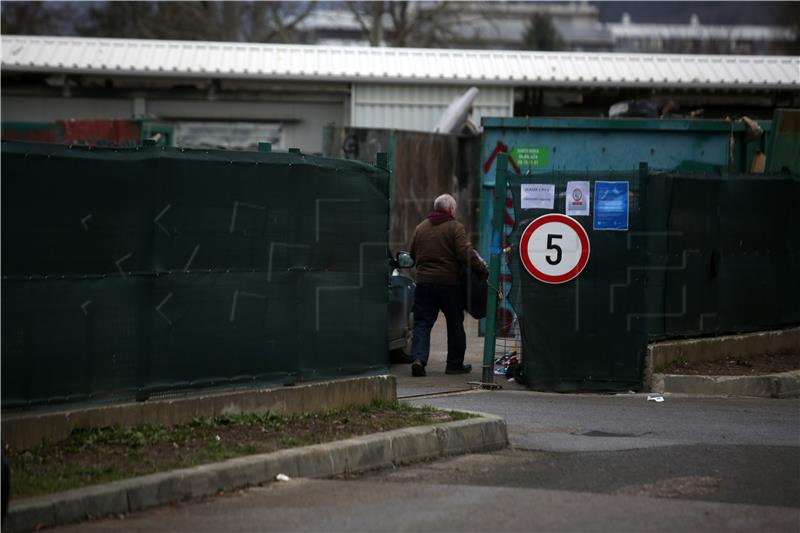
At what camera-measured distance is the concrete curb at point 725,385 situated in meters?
12.4

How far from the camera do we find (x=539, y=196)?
12.0m

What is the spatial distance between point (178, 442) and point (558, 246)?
5142 mm

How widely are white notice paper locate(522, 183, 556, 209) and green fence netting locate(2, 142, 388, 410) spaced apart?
243 cm

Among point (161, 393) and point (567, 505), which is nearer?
point (567, 505)

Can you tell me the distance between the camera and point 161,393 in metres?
8.34

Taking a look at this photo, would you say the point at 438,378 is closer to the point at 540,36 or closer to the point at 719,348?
the point at 719,348

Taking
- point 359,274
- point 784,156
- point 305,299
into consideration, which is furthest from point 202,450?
point 784,156

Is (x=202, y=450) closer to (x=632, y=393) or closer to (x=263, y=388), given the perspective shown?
(x=263, y=388)

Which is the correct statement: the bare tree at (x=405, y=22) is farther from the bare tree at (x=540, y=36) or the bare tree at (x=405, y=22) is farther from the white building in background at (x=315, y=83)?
the white building in background at (x=315, y=83)

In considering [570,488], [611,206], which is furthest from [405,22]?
[570,488]

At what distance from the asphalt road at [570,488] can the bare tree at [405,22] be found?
1368 inches

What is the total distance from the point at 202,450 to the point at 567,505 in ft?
7.69

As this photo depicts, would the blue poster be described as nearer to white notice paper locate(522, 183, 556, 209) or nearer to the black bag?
white notice paper locate(522, 183, 556, 209)

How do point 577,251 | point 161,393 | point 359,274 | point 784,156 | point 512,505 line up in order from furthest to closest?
point 784,156, point 577,251, point 359,274, point 161,393, point 512,505
